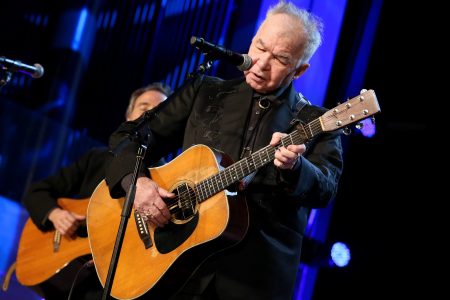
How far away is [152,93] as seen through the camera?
13.3 feet

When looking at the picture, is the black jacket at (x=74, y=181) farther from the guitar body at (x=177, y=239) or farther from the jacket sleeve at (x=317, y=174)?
the jacket sleeve at (x=317, y=174)

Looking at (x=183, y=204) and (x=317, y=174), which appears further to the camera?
(x=183, y=204)

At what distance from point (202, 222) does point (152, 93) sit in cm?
189

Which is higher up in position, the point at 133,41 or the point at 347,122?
the point at 133,41

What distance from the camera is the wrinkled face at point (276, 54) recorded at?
8.46 ft

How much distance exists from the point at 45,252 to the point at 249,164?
79.1 inches

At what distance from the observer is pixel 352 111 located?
2.18 meters

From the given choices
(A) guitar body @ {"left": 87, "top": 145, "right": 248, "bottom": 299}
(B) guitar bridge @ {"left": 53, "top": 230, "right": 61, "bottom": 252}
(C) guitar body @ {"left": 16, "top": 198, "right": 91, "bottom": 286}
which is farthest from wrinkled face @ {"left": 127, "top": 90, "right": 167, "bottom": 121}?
(A) guitar body @ {"left": 87, "top": 145, "right": 248, "bottom": 299}

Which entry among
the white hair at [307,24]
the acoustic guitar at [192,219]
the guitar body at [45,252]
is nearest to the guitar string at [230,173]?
the acoustic guitar at [192,219]

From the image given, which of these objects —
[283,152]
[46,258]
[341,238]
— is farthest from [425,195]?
[46,258]

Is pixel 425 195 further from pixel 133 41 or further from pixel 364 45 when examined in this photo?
pixel 133 41

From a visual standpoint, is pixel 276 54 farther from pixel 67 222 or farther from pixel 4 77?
pixel 67 222

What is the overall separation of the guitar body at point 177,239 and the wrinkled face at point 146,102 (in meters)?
1.26

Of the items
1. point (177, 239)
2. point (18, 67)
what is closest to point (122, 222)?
point (177, 239)
